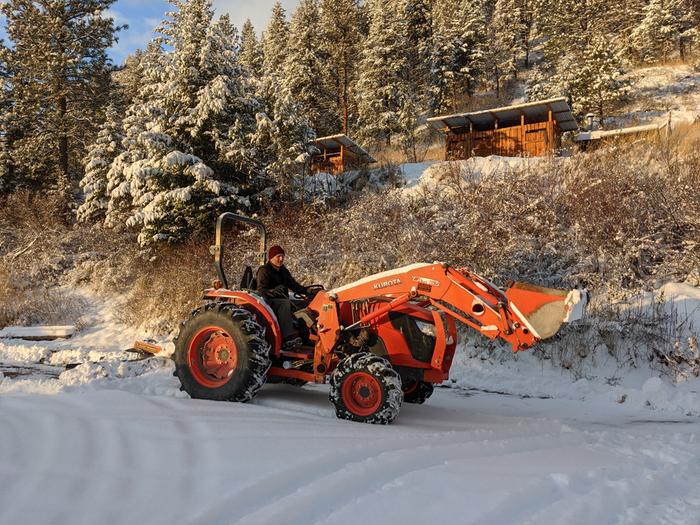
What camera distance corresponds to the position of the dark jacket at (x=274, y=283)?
19.2 feet

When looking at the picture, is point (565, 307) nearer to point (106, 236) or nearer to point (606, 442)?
point (606, 442)

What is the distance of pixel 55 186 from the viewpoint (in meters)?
21.5

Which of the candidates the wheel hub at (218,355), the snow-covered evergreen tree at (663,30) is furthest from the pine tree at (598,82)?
the wheel hub at (218,355)

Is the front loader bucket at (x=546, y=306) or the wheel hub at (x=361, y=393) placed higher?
the front loader bucket at (x=546, y=306)

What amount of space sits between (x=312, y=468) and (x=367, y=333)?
201cm

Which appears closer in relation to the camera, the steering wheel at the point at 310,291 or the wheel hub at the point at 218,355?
the wheel hub at the point at 218,355

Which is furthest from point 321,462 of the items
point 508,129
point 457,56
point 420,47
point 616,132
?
point 457,56

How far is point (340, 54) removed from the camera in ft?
117

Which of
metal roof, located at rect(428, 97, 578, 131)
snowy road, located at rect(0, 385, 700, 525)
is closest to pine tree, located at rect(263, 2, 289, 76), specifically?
metal roof, located at rect(428, 97, 578, 131)

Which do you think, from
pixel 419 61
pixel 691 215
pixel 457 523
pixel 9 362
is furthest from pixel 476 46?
pixel 457 523

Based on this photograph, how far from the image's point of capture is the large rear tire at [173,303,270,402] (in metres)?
4.97

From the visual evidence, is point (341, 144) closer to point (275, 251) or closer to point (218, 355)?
point (275, 251)

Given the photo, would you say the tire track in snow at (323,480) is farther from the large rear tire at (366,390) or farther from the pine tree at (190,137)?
the pine tree at (190,137)

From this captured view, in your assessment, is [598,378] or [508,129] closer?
[598,378]
